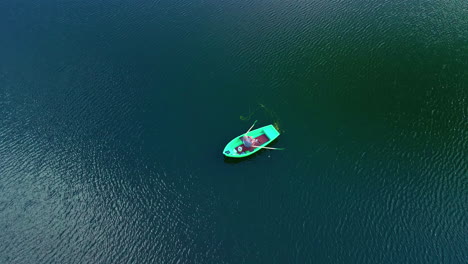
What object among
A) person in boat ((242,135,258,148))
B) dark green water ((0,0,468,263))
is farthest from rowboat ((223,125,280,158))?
dark green water ((0,0,468,263))

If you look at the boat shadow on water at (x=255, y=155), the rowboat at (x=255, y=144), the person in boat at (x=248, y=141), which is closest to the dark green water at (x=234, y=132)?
the boat shadow on water at (x=255, y=155)

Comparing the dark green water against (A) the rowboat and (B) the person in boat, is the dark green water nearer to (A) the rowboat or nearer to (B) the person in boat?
(A) the rowboat

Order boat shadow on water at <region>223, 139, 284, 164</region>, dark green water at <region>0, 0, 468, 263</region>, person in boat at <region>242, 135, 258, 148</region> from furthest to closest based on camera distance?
boat shadow on water at <region>223, 139, 284, 164</region>
person in boat at <region>242, 135, 258, 148</region>
dark green water at <region>0, 0, 468, 263</region>

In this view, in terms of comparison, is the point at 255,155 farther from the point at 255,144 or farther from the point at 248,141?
the point at 248,141

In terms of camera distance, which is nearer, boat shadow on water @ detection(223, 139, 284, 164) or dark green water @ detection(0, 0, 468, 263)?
dark green water @ detection(0, 0, 468, 263)

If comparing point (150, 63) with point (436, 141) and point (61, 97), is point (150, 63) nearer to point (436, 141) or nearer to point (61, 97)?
point (61, 97)

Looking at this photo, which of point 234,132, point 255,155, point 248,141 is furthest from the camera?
point 234,132

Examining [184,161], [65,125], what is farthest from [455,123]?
[65,125]

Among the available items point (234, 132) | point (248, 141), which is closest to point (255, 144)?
point (248, 141)
